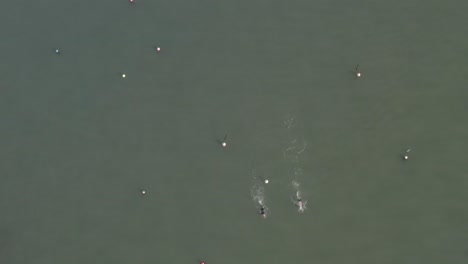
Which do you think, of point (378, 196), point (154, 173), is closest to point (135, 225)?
point (154, 173)

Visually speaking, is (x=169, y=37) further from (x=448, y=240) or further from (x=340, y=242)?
(x=448, y=240)

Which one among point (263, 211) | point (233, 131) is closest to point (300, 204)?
point (263, 211)

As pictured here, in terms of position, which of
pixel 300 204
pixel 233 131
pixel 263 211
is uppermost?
pixel 233 131

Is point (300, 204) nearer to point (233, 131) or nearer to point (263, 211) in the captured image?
point (263, 211)

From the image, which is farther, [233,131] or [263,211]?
[233,131]

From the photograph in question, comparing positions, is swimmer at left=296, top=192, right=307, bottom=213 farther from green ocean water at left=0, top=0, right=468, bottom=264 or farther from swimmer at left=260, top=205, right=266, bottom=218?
swimmer at left=260, top=205, right=266, bottom=218

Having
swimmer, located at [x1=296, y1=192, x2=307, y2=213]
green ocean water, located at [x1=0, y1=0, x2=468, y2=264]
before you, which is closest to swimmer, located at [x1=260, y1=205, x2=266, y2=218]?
green ocean water, located at [x1=0, y1=0, x2=468, y2=264]

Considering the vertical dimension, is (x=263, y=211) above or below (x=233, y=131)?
below

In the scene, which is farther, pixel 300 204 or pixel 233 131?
pixel 233 131
